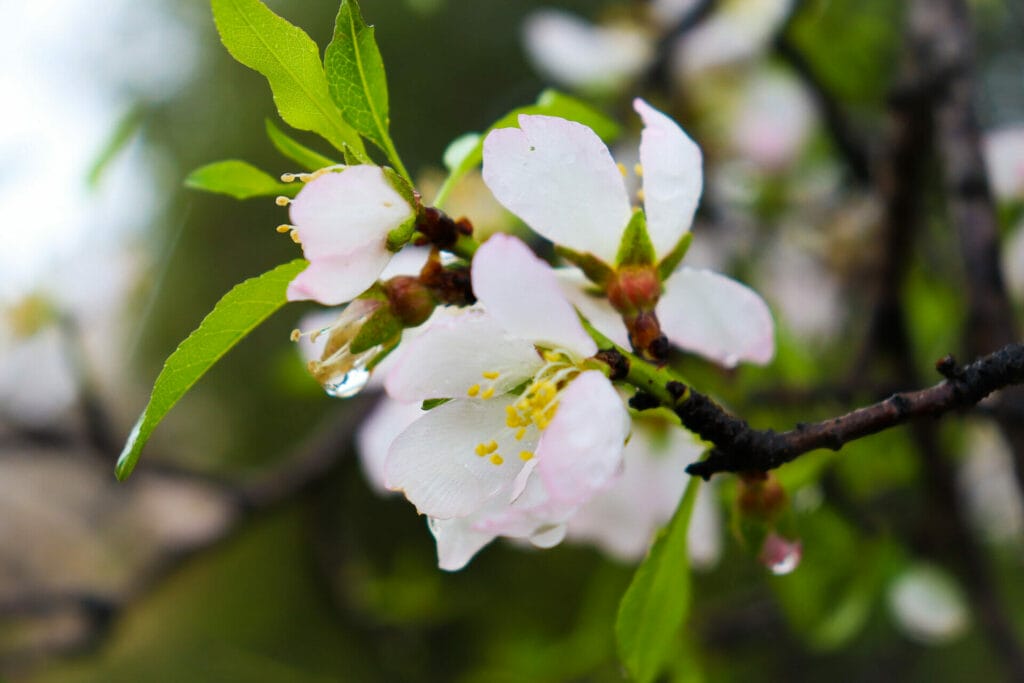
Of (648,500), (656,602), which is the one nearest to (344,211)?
(656,602)

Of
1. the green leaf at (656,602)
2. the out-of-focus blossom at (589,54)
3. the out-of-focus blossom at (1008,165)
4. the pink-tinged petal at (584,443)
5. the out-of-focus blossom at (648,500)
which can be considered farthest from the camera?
the out-of-focus blossom at (589,54)

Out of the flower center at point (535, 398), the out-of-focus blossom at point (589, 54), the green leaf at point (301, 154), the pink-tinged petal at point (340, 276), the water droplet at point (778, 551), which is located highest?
the pink-tinged petal at point (340, 276)

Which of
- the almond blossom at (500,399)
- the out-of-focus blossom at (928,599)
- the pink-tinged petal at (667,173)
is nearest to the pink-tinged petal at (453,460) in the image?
the almond blossom at (500,399)

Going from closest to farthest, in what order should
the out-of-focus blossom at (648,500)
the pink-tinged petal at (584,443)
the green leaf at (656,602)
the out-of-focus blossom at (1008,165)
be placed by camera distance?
1. the pink-tinged petal at (584,443)
2. the green leaf at (656,602)
3. the out-of-focus blossom at (648,500)
4. the out-of-focus blossom at (1008,165)

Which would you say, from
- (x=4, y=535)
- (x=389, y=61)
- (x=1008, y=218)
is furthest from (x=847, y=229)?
(x=4, y=535)

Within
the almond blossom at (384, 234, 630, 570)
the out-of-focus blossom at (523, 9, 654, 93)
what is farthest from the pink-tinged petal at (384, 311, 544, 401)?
the out-of-focus blossom at (523, 9, 654, 93)

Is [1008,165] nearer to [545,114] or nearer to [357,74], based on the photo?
[545,114]

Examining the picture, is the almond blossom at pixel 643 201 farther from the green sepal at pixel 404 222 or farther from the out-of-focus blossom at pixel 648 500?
the out-of-focus blossom at pixel 648 500

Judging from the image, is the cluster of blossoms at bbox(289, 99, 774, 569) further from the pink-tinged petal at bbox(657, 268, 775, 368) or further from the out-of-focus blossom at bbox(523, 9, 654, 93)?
the out-of-focus blossom at bbox(523, 9, 654, 93)

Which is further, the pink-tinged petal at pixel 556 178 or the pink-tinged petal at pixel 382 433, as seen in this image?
the pink-tinged petal at pixel 382 433
